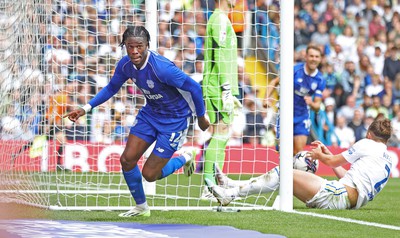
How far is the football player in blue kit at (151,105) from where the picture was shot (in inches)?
349

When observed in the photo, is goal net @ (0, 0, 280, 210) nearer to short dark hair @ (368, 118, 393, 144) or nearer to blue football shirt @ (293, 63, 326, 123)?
blue football shirt @ (293, 63, 326, 123)

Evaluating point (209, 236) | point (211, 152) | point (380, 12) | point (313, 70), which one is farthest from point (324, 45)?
point (209, 236)

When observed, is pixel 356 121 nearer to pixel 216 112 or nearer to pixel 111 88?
pixel 216 112

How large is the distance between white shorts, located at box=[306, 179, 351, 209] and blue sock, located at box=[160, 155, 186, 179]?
1474mm

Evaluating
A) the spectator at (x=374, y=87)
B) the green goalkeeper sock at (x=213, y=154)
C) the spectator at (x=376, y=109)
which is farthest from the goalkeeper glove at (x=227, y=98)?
the spectator at (x=374, y=87)

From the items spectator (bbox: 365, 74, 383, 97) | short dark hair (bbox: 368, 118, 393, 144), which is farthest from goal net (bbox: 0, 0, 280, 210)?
spectator (bbox: 365, 74, 383, 97)

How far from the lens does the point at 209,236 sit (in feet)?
24.2

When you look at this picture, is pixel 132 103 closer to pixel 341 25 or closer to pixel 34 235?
pixel 34 235

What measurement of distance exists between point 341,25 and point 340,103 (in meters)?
2.32

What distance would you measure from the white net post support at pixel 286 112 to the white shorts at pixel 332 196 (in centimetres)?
34

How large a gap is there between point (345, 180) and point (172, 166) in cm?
185

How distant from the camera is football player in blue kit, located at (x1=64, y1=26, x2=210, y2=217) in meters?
8.86

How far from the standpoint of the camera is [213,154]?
37.2ft

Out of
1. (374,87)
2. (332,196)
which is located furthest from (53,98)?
(374,87)
